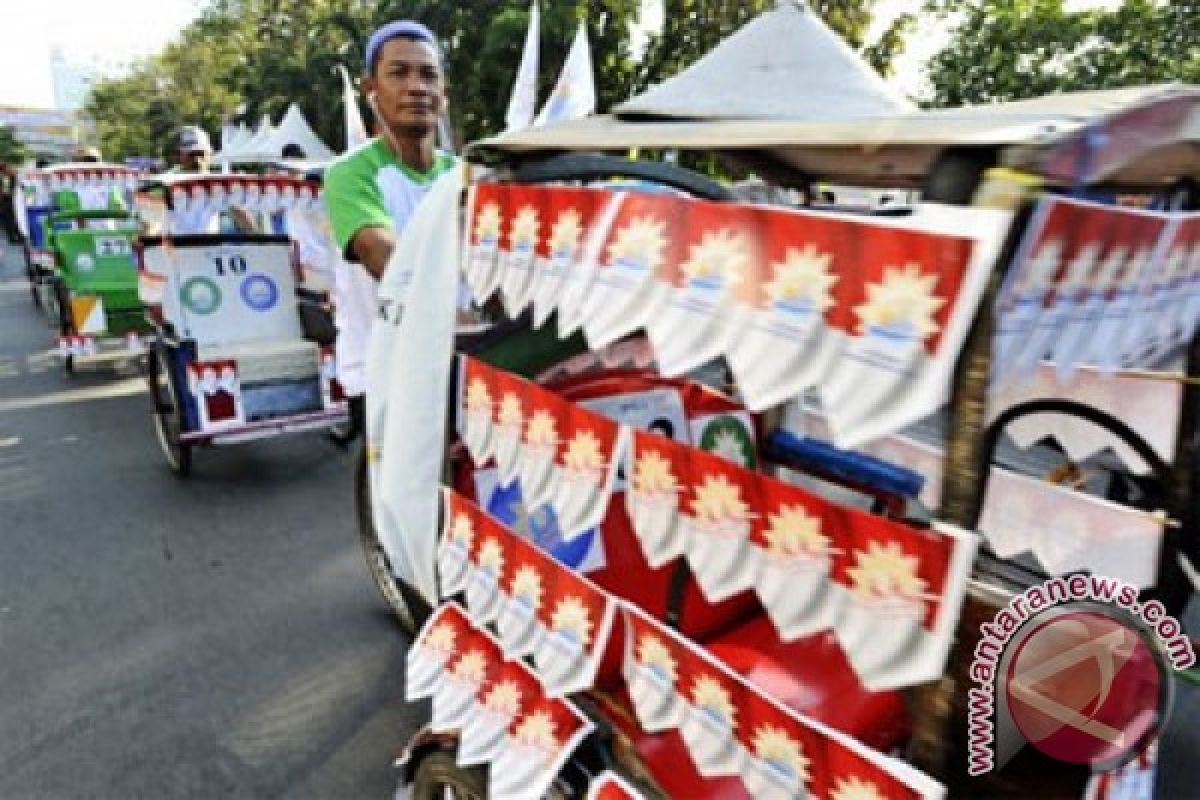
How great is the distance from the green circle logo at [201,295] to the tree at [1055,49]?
14.4m

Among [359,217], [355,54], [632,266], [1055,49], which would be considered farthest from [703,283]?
[355,54]

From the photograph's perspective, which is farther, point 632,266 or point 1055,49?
point 1055,49

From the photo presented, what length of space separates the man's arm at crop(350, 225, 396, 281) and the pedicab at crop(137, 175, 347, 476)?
252cm

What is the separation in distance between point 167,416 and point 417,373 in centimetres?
396

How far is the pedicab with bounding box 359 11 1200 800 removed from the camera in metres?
1.03

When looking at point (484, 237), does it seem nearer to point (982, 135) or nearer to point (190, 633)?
point (982, 135)

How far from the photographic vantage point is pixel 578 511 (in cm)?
160

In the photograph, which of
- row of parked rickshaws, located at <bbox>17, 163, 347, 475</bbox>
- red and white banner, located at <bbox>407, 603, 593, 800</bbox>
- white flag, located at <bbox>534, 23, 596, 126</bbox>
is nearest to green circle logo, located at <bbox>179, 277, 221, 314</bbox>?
row of parked rickshaws, located at <bbox>17, 163, 347, 475</bbox>

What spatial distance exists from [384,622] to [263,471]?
2232 mm

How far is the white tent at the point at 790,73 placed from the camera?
4254 mm

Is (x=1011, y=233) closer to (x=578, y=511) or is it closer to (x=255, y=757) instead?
(x=578, y=511)

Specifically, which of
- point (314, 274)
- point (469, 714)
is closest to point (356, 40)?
point (314, 274)

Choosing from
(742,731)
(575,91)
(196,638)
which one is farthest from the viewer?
(575,91)

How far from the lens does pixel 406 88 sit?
2.94m
